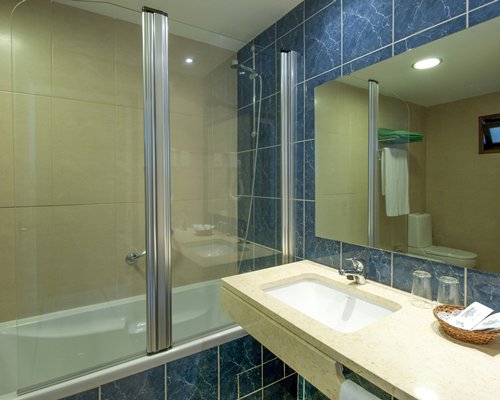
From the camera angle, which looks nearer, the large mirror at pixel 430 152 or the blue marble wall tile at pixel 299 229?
the large mirror at pixel 430 152

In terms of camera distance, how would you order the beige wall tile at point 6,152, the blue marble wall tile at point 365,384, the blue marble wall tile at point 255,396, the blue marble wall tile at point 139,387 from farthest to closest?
1. the beige wall tile at point 6,152
2. the blue marble wall tile at point 255,396
3. the blue marble wall tile at point 139,387
4. the blue marble wall tile at point 365,384

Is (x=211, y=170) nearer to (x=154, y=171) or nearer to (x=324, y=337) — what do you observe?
(x=154, y=171)

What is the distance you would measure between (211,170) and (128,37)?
0.87m

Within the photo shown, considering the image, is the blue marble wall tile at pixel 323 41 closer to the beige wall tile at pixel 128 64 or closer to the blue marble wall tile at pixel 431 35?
the blue marble wall tile at pixel 431 35

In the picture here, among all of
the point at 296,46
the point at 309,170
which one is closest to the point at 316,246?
the point at 309,170

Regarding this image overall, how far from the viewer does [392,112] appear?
1220 millimetres

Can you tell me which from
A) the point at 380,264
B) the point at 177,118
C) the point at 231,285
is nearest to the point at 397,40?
the point at 380,264

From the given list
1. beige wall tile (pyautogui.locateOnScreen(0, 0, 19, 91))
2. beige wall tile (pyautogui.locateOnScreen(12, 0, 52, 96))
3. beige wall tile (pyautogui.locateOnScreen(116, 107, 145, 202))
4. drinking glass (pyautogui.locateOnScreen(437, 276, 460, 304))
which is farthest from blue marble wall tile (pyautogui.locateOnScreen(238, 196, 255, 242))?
beige wall tile (pyautogui.locateOnScreen(0, 0, 19, 91))

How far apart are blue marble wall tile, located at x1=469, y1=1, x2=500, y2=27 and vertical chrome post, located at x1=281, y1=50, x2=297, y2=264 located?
942 mm

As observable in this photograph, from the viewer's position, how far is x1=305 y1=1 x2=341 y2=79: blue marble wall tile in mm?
1470

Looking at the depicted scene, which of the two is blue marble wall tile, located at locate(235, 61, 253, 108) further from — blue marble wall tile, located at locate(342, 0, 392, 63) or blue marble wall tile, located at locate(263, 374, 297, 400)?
blue marble wall tile, located at locate(263, 374, 297, 400)

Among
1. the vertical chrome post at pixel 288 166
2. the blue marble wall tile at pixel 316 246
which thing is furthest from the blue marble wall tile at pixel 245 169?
the blue marble wall tile at pixel 316 246

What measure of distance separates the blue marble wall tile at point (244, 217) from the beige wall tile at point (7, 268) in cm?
139

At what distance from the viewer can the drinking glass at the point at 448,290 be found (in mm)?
968
